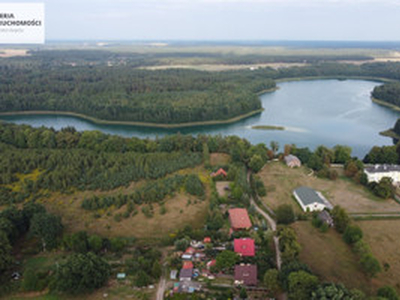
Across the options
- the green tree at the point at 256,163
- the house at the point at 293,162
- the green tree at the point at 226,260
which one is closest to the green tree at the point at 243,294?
the green tree at the point at 226,260

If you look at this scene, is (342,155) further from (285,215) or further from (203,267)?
(203,267)

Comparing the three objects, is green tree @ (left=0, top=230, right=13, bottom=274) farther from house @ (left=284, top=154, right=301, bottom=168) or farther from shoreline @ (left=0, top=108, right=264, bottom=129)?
shoreline @ (left=0, top=108, right=264, bottom=129)

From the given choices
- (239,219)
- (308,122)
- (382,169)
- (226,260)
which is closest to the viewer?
(226,260)

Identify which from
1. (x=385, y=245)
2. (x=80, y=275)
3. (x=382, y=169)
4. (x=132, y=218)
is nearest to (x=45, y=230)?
(x=80, y=275)

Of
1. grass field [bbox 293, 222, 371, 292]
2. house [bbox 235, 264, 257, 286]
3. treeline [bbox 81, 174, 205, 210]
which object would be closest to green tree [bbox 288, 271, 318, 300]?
house [bbox 235, 264, 257, 286]

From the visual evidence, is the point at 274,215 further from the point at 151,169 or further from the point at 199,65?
the point at 199,65

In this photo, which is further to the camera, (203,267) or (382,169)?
(382,169)

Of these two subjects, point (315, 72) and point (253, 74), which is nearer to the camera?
point (253, 74)

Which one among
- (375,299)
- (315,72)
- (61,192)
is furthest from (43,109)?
(315,72)
